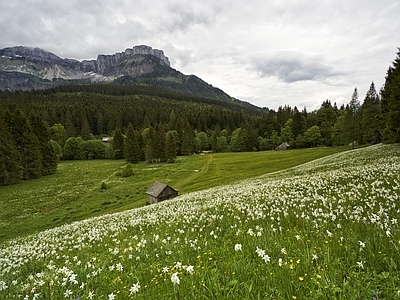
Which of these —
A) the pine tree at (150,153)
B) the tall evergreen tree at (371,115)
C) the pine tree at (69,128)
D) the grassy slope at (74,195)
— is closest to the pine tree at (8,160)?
the grassy slope at (74,195)

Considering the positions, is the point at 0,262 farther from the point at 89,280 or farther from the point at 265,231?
the point at 265,231

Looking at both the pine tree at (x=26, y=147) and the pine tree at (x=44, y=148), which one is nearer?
the pine tree at (x=26, y=147)

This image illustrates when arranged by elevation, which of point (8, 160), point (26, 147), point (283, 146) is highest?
point (26, 147)

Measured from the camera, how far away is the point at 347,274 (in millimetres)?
3771

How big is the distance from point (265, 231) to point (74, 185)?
230ft

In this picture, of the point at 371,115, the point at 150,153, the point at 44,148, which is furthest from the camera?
the point at 150,153

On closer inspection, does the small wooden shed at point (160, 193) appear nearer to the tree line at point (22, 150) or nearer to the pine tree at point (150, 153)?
the tree line at point (22, 150)

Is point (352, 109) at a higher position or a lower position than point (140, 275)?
higher

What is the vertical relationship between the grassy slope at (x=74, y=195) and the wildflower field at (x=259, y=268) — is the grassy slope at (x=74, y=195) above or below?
below

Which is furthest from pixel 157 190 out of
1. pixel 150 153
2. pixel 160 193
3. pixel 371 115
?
pixel 371 115

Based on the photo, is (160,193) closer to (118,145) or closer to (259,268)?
(259,268)

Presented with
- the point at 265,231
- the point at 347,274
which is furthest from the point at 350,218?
the point at 347,274

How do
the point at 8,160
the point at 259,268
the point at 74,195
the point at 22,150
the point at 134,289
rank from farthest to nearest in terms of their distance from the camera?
1. the point at 22,150
2. the point at 8,160
3. the point at 74,195
4. the point at 259,268
5. the point at 134,289

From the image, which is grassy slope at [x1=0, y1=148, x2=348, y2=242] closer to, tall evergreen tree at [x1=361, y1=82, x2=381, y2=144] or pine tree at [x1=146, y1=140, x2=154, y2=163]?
pine tree at [x1=146, y1=140, x2=154, y2=163]
